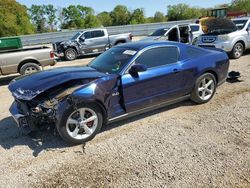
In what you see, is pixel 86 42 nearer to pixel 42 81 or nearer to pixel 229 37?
pixel 229 37

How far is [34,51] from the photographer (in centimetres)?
907

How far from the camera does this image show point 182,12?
8519 centimetres

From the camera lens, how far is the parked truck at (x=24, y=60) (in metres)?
8.59

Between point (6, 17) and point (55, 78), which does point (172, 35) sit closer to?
point (55, 78)

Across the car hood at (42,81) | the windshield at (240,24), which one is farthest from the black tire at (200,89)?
the windshield at (240,24)

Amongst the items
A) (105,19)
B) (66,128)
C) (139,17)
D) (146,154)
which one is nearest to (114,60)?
(66,128)

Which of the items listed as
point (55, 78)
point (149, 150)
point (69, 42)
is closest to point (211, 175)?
point (149, 150)

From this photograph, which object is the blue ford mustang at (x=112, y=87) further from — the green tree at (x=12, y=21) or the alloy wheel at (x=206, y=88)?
the green tree at (x=12, y=21)

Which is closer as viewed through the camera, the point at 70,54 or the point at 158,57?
the point at 158,57

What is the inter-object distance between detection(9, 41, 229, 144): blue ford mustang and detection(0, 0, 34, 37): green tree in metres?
36.5

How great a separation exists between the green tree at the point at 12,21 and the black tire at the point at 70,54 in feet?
89.1

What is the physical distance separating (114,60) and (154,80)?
34.7 inches

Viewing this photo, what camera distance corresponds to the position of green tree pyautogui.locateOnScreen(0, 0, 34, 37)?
118ft

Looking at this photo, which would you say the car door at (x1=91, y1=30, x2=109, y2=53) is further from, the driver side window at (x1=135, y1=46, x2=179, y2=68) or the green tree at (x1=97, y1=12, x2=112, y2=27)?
the green tree at (x1=97, y1=12, x2=112, y2=27)
